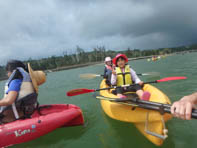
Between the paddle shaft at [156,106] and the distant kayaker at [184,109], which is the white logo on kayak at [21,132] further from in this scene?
the distant kayaker at [184,109]

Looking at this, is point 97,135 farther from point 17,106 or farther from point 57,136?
point 17,106

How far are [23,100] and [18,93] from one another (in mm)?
209

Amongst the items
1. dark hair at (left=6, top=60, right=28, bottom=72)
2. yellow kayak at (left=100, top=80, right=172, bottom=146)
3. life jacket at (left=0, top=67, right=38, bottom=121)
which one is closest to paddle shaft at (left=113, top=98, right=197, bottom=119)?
yellow kayak at (left=100, top=80, right=172, bottom=146)

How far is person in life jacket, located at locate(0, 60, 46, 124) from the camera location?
2754 millimetres

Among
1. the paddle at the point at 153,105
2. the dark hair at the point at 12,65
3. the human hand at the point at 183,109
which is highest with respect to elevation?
the dark hair at the point at 12,65

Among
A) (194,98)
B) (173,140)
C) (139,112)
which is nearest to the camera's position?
(194,98)

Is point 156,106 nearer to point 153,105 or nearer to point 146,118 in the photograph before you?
point 153,105

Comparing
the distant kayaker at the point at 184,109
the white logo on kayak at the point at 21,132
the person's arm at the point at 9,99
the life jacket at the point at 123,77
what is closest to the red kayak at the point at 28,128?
the white logo on kayak at the point at 21,132

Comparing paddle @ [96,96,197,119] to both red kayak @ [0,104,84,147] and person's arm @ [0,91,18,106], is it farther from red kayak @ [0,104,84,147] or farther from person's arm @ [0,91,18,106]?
person's arm @ [0,91,18,106]

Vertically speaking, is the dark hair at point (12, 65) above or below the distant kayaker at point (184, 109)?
above

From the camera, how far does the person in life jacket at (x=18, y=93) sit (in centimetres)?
275

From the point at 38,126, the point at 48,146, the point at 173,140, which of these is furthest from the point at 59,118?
the point at 173,140

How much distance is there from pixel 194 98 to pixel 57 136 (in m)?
3.09

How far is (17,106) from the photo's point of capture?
2889mm
